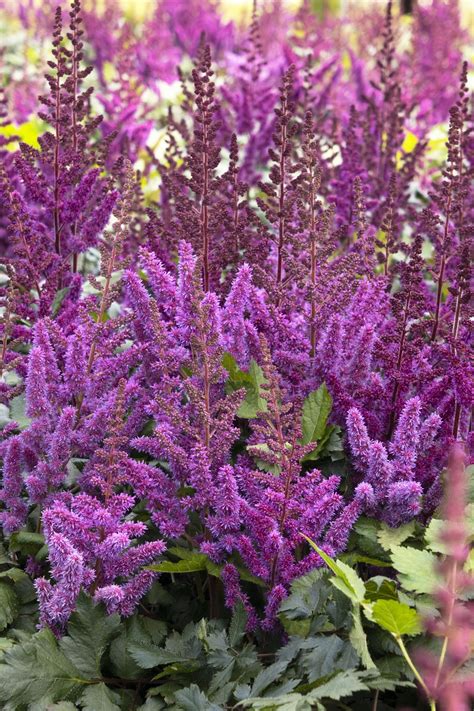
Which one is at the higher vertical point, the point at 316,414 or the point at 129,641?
the point at 316,414

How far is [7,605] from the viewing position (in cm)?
209

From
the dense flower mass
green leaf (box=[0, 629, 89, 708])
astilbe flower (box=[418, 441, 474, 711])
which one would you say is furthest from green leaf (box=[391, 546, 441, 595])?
green leaf (box=[0, 629, 89, 708])

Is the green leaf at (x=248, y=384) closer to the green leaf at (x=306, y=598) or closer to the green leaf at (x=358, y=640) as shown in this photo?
the green leaf at (x=306, y=598)

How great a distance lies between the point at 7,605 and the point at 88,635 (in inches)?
10.5

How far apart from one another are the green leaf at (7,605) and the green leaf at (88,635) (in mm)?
201

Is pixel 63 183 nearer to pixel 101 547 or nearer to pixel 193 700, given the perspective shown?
pixel 101 547

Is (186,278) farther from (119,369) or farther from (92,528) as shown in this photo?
(92,528)

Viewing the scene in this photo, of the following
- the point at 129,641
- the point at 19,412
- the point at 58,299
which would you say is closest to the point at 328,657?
the point at 129,641

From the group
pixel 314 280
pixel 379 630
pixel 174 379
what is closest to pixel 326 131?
pixel 314 280

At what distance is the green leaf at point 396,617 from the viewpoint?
1.57 meters

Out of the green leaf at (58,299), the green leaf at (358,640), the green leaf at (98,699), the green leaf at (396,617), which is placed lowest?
the green leaf at (98,699)

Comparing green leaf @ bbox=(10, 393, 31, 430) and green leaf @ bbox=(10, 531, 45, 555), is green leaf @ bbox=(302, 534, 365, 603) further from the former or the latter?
green leaf @ bbox=(10, 393, 31, 430)

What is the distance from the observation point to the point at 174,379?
2.12m

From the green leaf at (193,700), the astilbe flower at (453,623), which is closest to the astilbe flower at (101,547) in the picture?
the green leaf at (193,700)
